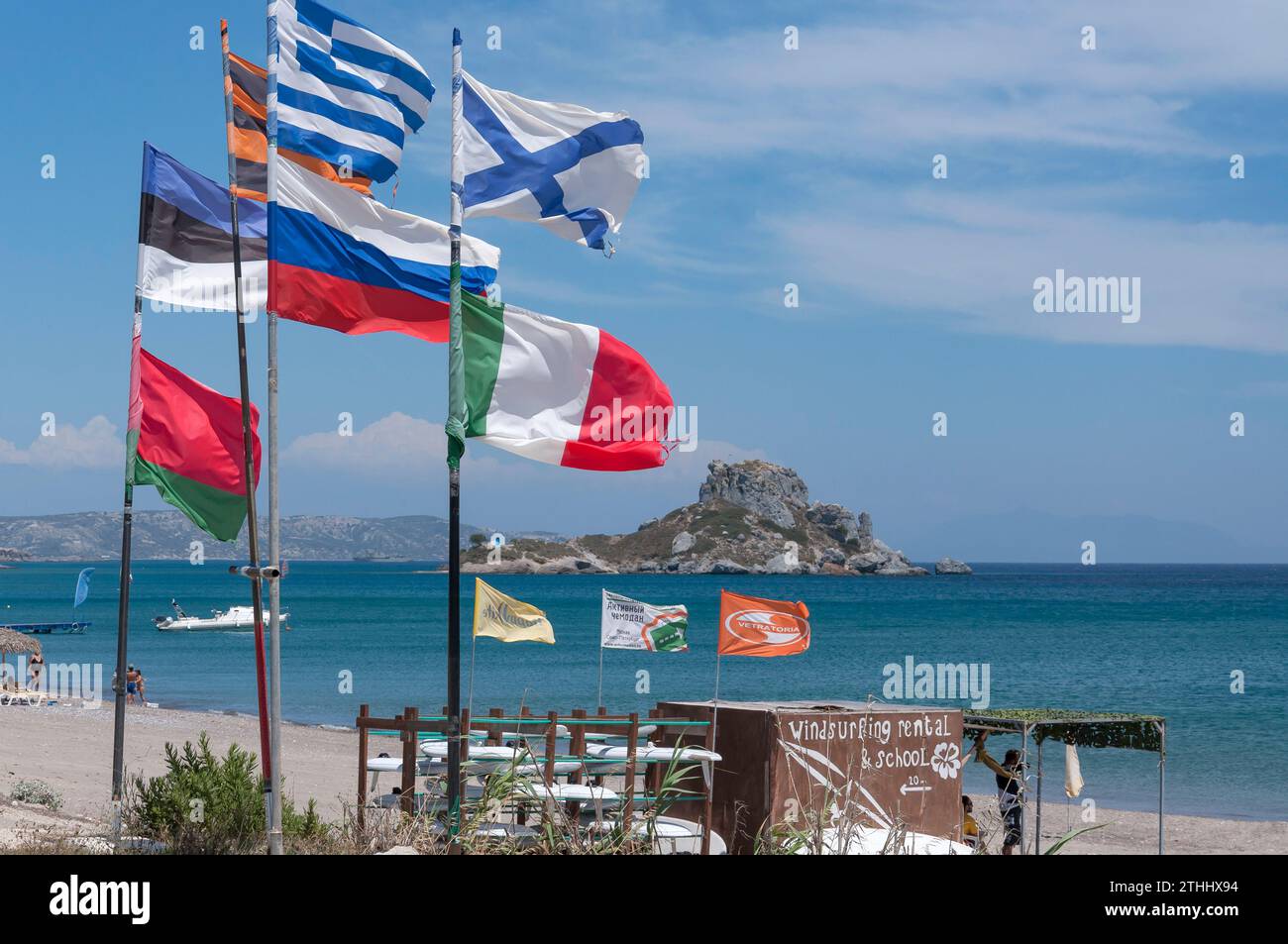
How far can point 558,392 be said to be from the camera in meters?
10.8

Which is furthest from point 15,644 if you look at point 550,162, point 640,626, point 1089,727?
point 550,162

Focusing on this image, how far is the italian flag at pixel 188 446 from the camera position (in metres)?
A: 12.7

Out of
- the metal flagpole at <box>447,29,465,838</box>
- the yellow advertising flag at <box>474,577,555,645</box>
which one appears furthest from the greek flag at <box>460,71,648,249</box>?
the yellow advertising flag at <box>474,577,555,645</box>

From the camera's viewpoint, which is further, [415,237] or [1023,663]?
[1023,663]

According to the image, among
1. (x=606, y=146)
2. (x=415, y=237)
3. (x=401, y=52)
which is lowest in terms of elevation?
(x=415, y=237)

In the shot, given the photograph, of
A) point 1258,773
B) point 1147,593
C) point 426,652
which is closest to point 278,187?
point 1258,773

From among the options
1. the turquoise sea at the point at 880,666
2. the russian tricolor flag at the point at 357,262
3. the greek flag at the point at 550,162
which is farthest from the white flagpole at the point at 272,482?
the turquoise sea at the point at 880,666

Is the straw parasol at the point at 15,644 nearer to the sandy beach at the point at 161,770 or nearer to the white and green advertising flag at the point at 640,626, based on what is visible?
the sandy beach at the point at 161,770

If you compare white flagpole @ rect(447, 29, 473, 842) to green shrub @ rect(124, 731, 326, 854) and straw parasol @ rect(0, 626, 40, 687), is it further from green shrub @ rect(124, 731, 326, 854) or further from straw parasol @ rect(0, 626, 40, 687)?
straw parasol @ rect(0, 626, 40, 687)

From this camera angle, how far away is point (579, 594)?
157 m

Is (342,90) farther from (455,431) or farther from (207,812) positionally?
(207,812)
